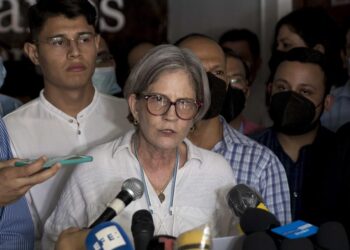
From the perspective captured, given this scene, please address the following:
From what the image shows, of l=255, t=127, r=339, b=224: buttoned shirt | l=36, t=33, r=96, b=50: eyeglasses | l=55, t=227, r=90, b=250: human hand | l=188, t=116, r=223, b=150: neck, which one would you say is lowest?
l=255, t=127, r=339, b=224: buttoned shirt

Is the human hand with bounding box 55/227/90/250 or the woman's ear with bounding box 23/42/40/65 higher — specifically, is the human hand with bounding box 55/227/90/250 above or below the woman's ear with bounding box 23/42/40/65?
below

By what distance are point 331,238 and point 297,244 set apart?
84 millimetres

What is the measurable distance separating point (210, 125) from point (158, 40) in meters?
2.42

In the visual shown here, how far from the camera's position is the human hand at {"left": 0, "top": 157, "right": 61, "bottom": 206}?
158cm

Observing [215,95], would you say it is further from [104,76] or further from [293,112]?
[104,76]

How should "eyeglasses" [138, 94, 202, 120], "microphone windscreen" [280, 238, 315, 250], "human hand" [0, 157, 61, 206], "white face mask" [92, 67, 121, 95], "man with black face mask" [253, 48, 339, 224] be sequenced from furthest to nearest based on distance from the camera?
"white face mask" [92, 67, 121, 95] → "man with black face mask" [253, 48, 339, 224] → "eyeglasses" [138, 94, 202, 120] → "human hand" [0, 157, 61, 206] → "microphone windscreen" [280, 238, 315, 250]

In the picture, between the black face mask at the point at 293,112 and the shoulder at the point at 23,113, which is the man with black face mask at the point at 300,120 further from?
the shoulder at the point at 23,113

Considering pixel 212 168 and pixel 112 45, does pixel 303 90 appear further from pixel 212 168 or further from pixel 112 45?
pixel 112 45

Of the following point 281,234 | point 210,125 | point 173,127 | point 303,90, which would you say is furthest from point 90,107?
point 281,234

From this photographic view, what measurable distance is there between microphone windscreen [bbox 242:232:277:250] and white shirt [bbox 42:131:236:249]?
62 centimetres

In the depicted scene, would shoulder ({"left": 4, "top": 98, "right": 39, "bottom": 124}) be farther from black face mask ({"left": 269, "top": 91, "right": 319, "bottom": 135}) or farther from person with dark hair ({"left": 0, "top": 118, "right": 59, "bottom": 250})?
black face mask ({"left": 269, "top": 91, "right": 319, "bottom": 135})

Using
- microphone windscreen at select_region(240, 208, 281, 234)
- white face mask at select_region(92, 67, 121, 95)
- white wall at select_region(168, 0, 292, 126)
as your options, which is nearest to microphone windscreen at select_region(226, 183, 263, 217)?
microphone windscreen at select_region(240, 208, 281, 234)

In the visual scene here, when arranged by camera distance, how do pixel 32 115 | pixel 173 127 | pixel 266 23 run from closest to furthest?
pixel 173 127 → pixel 32 115 → pixel 266 23

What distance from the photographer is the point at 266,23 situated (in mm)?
4223
